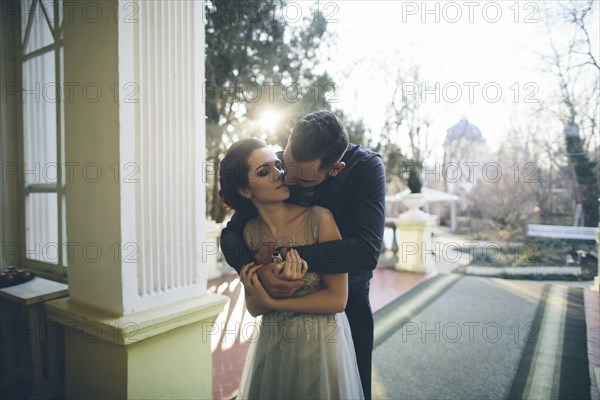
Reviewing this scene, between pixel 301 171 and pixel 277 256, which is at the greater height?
pixel 301 171

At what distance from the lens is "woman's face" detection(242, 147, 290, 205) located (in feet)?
4.30

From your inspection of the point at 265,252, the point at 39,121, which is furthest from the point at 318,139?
the point at 39,121

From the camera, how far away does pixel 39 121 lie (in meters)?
3.02

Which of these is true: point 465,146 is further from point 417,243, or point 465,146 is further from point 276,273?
point 276,273

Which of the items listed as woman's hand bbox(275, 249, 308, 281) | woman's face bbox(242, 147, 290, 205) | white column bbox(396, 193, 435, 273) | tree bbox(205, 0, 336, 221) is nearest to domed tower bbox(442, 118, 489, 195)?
white column bbox(396, 193, 435, 273)

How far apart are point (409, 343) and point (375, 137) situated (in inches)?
257

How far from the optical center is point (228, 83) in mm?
7535

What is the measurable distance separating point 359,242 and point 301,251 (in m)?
0.21

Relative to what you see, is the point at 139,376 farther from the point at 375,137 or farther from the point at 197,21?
the point at 375,137

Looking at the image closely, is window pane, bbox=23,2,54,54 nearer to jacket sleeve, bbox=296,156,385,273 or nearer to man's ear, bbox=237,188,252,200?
man's ear, bbox=237,188,252,200

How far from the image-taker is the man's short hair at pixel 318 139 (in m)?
1.22

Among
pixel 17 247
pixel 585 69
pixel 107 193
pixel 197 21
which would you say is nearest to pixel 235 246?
pixel 107 193

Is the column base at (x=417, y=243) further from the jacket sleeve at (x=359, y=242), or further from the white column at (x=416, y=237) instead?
the jacket sleeve at (x=359, y=242)

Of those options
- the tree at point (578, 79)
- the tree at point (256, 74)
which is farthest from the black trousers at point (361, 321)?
the tree at point (256, 74)
